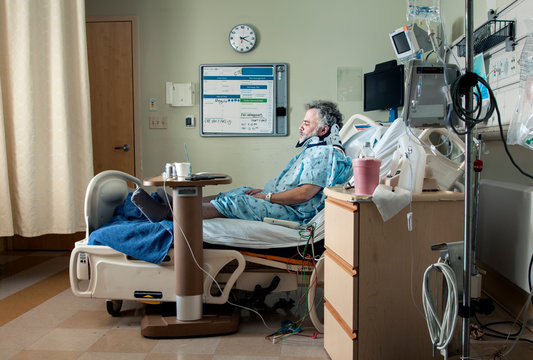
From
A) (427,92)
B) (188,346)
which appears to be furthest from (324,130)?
(188,346)

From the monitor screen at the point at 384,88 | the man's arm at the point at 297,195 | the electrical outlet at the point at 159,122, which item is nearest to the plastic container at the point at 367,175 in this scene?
the man's arm at the point at 297,195

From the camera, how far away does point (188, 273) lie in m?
1.98

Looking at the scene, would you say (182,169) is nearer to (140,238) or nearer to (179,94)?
(140,238)

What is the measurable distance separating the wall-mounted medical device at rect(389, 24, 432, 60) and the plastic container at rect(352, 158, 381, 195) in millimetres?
1010

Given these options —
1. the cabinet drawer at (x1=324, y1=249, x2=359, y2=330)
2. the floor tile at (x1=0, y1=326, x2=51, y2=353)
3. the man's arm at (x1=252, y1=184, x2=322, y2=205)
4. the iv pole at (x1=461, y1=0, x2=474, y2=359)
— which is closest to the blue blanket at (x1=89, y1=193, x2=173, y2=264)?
the floor tile at (x1=0, y1=326, x2=51, y2=353)

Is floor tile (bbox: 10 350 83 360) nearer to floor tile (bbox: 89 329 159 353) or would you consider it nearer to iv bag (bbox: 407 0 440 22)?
floor tile (bbox: 89 329 159 353)

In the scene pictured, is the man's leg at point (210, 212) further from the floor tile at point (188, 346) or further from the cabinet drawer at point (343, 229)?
the cabinet drawer at point (343, 229)

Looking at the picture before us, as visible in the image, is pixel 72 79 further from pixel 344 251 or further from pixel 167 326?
pixel 344 251

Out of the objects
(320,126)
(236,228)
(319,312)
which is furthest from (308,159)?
(319,312)

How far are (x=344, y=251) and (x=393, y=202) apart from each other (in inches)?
10.3

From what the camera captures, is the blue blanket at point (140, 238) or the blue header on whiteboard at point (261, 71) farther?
the blue header on whiteboard at point (261, 71)

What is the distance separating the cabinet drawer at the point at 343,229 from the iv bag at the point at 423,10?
108 cm

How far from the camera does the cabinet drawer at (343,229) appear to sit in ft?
4.82

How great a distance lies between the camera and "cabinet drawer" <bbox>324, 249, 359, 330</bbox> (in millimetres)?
1483
